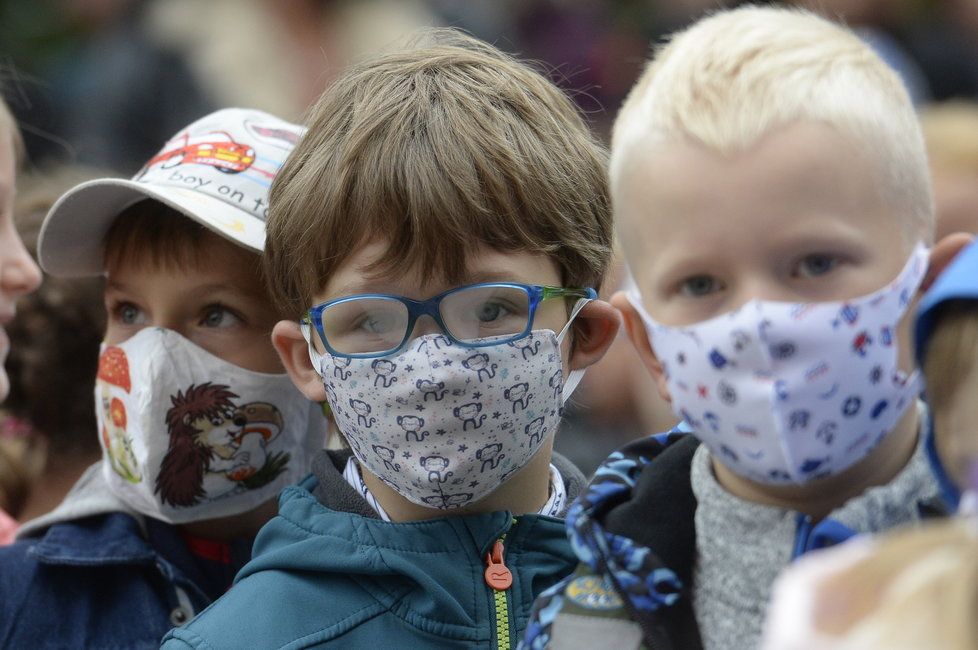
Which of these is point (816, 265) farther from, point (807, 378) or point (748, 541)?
point (748, 541)

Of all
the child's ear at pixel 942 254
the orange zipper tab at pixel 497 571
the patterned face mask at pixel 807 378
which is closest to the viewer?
the patterned face mask at pixel 807 378

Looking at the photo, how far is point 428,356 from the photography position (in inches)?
102

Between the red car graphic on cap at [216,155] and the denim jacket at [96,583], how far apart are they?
2.92 feet

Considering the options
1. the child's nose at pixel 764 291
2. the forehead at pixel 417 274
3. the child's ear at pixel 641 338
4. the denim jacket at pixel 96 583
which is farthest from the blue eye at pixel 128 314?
the child's nose at pixel 764 291

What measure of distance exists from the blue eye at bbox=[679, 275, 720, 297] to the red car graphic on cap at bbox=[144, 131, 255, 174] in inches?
63.6

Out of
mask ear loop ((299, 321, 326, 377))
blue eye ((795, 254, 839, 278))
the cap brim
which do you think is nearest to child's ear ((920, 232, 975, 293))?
blue eye ((795, 254, 839, 278))

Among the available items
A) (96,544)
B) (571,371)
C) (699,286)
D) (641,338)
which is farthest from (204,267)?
(699,286)

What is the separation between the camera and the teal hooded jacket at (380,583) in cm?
263

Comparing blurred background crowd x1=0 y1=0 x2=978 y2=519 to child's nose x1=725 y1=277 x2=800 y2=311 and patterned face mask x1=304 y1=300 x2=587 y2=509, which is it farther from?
child's nose x1=725 y1=277 x2=800 y2=311

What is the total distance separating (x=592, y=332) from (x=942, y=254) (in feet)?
3.47

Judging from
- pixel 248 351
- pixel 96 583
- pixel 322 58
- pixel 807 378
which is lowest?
pixel 322 58

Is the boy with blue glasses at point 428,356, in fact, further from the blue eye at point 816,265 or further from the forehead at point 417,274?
the blue eye at point 816,265

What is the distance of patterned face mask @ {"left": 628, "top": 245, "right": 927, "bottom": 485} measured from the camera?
1.88 meters

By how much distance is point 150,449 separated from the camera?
10.6 ft
